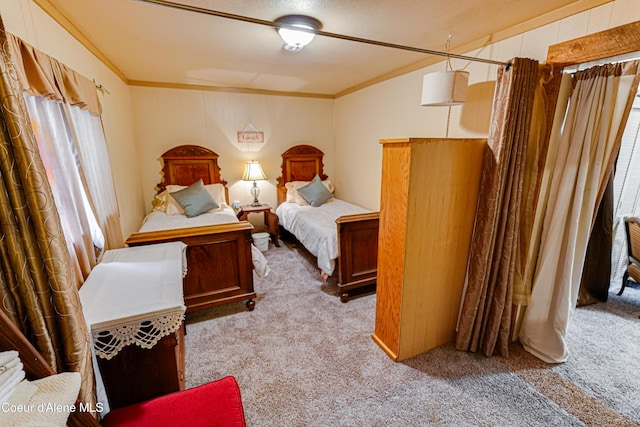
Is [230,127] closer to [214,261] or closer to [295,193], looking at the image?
[295,193]

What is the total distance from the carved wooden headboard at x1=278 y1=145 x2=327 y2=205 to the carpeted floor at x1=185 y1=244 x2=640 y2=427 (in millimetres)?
2367

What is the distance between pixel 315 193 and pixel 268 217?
852mm

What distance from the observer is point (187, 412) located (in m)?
1.08

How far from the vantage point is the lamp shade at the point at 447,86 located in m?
1.84

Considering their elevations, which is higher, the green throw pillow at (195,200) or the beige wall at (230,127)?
the beige wall at (230,127)

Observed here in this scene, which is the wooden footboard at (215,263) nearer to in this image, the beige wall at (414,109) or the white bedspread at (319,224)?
the white bedspread at (319,224)

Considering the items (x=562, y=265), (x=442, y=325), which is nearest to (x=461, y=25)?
(x=562, y=265)

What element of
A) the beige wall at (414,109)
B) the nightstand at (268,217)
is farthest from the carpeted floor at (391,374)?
the beige wall at (414,109)

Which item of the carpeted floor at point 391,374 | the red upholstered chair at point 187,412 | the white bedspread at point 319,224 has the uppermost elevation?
the white bedspread at point 319,224

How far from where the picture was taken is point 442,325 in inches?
83.0

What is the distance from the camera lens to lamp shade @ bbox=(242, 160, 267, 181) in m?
4.05

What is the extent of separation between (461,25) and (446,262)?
1.72 meters

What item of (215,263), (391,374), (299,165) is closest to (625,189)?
(391,374)

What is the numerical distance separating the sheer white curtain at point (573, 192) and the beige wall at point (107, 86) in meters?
2.99
